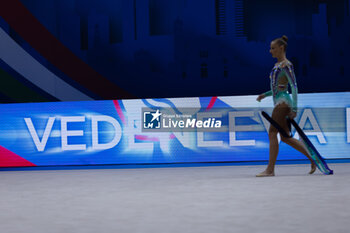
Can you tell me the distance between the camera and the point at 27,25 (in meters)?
11.7

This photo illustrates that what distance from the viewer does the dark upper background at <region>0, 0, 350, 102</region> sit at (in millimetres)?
11039

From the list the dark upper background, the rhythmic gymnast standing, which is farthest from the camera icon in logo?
the dark upper background

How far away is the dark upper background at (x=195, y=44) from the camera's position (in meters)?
11.0

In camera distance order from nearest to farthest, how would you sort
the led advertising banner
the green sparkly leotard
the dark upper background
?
1. the green sparkly leotard
2. the led advertising banner
3. the dark upper background

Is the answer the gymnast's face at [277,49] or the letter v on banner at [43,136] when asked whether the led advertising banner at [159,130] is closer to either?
the letter v on banner at [43,136]

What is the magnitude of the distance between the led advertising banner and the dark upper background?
3.09 meters

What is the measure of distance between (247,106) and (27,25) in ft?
20.3

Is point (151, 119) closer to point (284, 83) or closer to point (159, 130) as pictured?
point (159, 130)

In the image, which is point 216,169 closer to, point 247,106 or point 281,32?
point 247,106

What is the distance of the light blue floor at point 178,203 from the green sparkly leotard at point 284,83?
85 cm

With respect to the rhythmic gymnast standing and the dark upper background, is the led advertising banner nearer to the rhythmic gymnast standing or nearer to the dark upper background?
the rhythmic gymnast standing

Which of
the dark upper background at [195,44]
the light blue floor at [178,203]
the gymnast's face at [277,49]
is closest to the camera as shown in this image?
the light blue floor at [178,203]

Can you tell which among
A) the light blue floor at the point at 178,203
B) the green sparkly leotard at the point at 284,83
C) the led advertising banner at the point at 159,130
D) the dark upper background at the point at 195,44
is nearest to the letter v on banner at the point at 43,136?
the led advertising banner at the point at 159,130

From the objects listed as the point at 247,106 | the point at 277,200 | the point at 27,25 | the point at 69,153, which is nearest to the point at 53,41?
the point at 27,25
